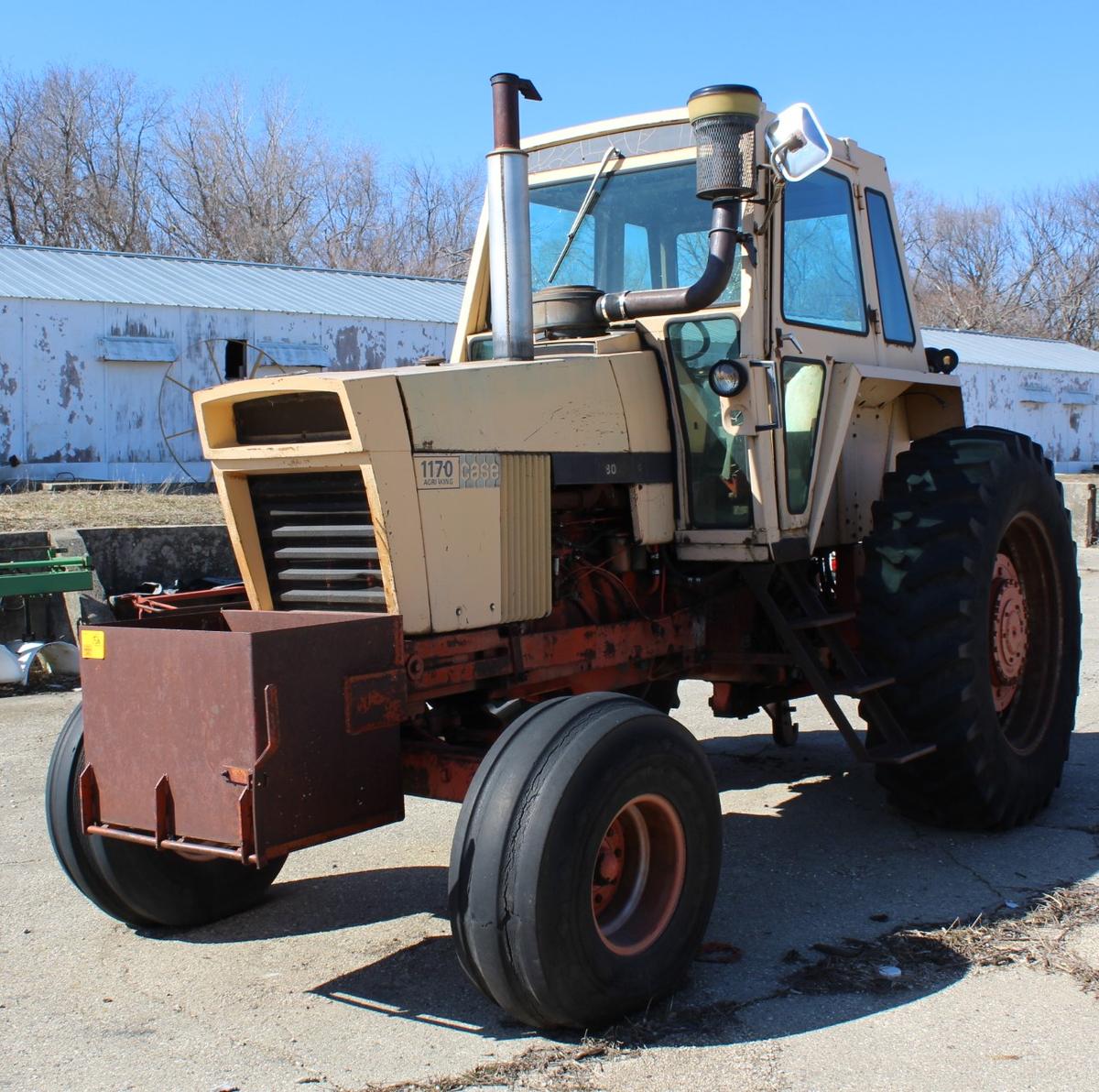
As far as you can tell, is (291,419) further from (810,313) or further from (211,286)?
(211,286)

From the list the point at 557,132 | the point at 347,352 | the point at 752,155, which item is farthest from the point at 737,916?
the point at 347,352

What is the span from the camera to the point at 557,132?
5.71 meters

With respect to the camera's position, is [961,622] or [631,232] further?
[631,232]

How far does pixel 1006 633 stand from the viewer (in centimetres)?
575

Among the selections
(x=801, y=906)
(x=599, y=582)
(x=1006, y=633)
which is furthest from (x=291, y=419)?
(x=1006, y=633)

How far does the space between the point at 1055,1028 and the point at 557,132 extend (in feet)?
12.7

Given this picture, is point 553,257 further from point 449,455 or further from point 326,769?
point 326,769

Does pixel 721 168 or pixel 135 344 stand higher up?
pixel 135 344

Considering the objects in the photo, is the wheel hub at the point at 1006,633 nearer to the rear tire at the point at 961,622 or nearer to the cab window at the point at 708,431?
the rear tire at the point at 961,622

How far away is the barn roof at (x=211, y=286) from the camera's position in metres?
19.4

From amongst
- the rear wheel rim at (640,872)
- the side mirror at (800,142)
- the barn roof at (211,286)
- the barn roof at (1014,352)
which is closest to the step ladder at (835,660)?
the rear wheel rim at (640,872)

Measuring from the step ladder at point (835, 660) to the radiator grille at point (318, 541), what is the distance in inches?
63.0

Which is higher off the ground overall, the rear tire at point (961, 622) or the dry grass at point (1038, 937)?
the rear tire at point (961, 622)

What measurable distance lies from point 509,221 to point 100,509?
30.4 feet
